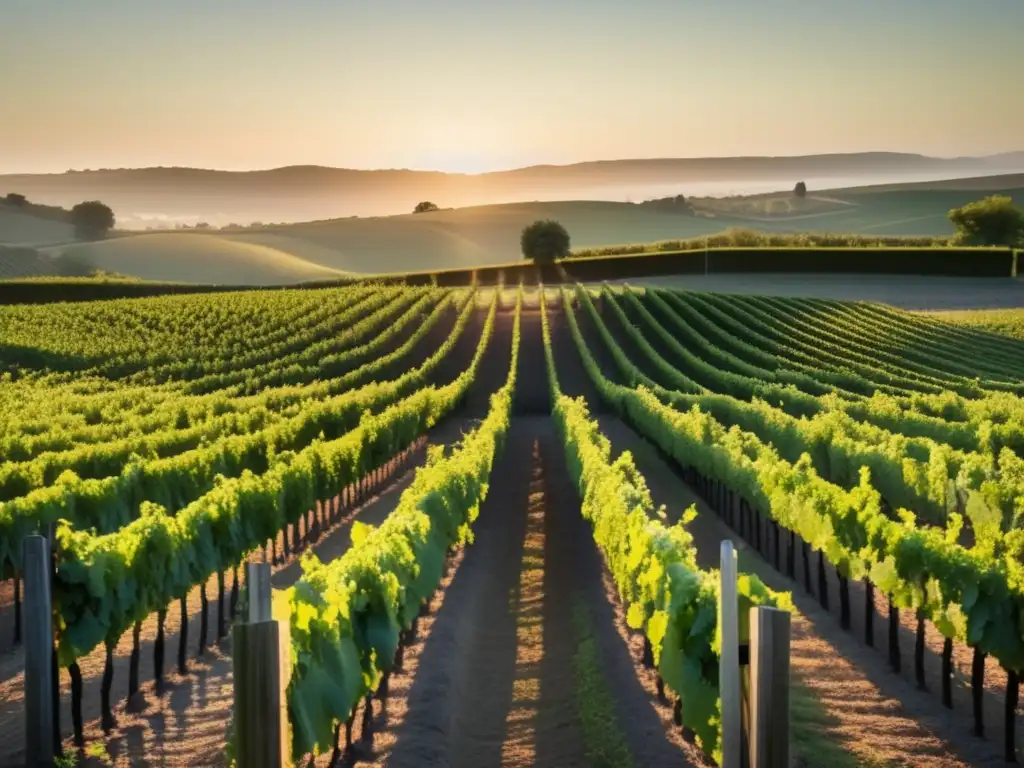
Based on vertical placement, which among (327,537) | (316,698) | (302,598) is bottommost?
(327,537)

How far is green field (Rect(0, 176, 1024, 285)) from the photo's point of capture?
131375 millimetres

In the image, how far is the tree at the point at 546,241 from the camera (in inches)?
3565

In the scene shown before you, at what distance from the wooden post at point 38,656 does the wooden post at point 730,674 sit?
5.57 m

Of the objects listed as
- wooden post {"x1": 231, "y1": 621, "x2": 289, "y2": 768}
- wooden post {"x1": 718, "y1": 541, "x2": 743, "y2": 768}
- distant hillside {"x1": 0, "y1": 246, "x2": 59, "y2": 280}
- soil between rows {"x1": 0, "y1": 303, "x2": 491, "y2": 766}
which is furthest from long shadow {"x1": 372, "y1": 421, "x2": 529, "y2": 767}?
distant hillside {"x1": 0, "y1": 246, "x2": 59, "y2": 280}

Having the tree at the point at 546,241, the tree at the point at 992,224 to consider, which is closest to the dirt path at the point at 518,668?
the tree at the point at 546,241

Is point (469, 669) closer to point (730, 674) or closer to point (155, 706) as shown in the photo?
point (155, 706)

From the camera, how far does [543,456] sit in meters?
31.5

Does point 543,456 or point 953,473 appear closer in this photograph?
point 953,473

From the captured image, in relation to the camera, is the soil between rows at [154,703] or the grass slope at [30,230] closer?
the soil between rows at [154,703]

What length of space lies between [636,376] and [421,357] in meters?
11.7

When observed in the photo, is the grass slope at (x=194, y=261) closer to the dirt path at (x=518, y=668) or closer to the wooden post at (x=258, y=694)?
the dirt path at (x=518, y=668)

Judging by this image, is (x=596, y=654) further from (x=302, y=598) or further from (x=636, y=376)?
(x=636, y=376)

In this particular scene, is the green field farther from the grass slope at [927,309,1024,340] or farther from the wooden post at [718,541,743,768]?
the wooden post at [718,541,743,768]

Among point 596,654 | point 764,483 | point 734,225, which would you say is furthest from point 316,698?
point 734,225
